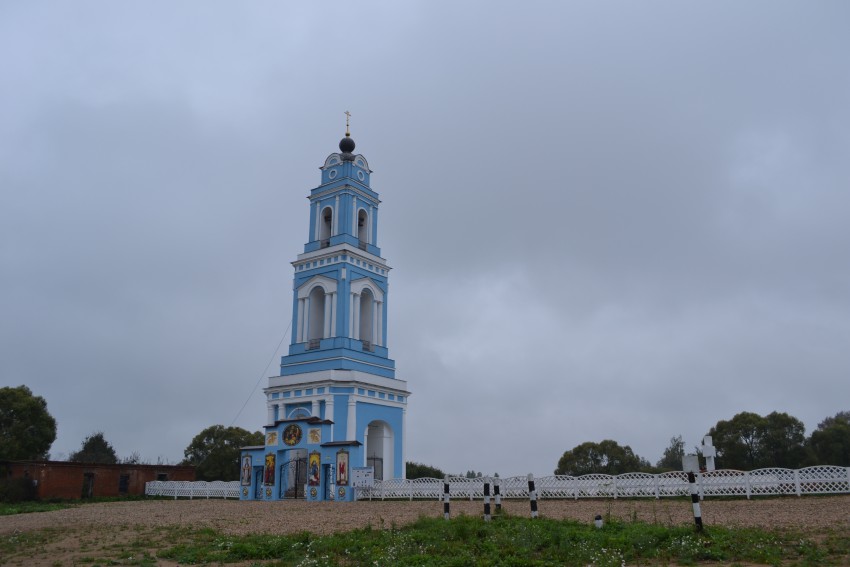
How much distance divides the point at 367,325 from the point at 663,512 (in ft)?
80.7

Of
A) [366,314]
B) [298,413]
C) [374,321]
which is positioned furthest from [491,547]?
[366,314]

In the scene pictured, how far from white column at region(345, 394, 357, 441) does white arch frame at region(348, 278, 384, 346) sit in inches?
157

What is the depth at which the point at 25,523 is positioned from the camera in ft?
A: 62.5

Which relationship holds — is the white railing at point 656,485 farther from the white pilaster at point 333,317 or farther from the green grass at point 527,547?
the green grass at point 527,547

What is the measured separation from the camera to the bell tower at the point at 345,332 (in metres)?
33.4

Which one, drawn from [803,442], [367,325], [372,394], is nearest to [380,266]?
[367,325]

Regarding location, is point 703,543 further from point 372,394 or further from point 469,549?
point 372,394

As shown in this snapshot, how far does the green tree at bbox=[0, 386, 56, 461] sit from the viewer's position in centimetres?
3888

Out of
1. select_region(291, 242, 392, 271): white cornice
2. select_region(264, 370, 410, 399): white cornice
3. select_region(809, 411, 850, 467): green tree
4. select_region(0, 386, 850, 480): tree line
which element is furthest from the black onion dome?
select_region(809, 411, 850, 467): green tree

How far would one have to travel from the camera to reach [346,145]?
4012 cm

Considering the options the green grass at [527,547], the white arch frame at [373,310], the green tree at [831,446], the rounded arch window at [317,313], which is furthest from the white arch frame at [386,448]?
the green grass at [527,547]

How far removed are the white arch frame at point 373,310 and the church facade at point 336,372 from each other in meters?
0.06

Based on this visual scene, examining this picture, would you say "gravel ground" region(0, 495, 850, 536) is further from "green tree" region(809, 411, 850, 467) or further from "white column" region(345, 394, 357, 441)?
"green tree" region(809, 411, 850, 467)

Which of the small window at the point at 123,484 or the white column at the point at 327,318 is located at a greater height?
the white column at the point at 327,318
